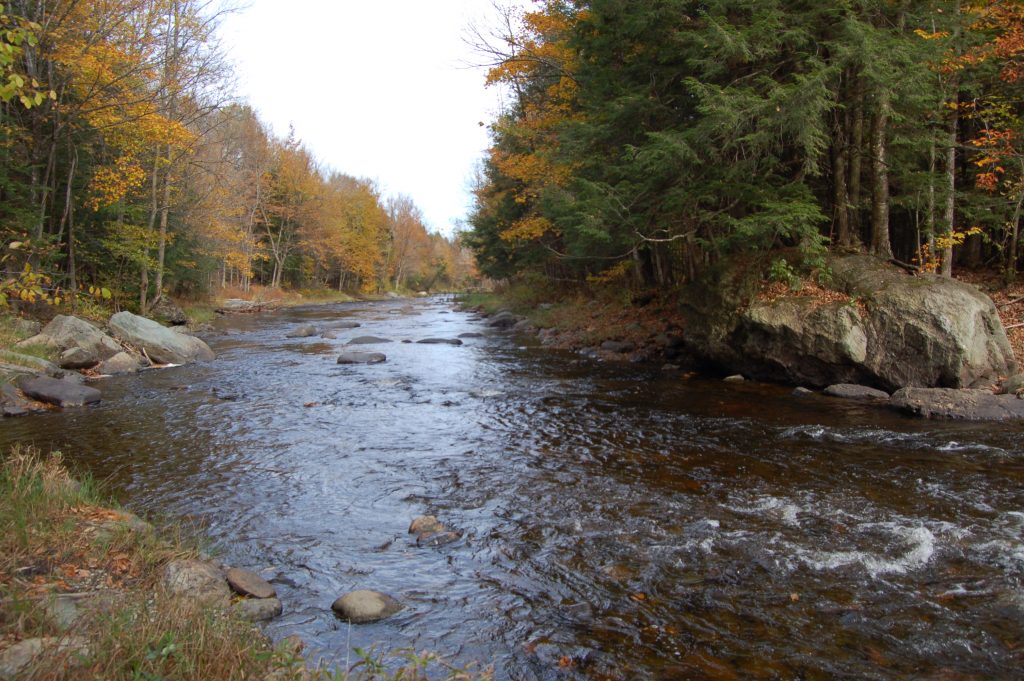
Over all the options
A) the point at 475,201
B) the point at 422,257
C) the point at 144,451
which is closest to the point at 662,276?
the point at 144,451

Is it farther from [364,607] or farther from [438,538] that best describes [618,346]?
[364,607]

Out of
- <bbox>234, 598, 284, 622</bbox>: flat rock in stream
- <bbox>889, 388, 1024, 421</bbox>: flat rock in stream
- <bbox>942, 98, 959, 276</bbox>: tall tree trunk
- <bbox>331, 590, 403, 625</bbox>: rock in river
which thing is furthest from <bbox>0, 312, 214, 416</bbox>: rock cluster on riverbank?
<bbox>942, 98, 959, 276</bbox>: tall tree trunk

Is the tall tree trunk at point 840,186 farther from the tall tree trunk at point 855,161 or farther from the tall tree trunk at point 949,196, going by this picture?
the tall tree trunk at point 949,196

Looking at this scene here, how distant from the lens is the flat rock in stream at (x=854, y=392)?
11.5 meters

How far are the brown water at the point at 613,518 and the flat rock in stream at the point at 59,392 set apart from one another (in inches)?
21.4

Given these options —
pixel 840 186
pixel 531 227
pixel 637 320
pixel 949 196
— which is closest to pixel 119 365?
pixel 637 320

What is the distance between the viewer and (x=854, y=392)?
38.5ft

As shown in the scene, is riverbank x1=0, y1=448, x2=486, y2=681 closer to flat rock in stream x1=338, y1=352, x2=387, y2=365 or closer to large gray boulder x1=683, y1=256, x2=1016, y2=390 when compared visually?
large gray boulder x1=683, y1=256, x2=1016, y2=390

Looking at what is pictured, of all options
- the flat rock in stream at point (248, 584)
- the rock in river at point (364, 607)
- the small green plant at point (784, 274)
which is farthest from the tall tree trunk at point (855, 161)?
the flat rock in stream at point (248, 584)

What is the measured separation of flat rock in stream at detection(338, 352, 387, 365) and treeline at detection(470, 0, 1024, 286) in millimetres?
6997

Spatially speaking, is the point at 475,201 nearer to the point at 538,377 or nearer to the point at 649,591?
the point at 538,377

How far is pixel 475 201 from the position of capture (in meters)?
49.8

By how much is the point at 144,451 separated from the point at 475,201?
1709 inches

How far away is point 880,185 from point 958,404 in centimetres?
603
